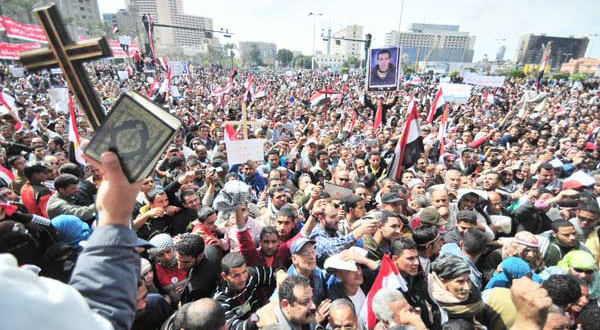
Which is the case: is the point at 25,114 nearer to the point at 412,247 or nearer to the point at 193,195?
the point at 193,195

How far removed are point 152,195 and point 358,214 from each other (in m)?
2.75

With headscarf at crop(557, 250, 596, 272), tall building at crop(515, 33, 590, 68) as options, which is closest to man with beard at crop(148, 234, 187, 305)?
headscarf at crop(557, 250, 596, 272)

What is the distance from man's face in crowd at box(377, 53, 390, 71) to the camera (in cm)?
1026

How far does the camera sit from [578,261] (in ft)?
10.4

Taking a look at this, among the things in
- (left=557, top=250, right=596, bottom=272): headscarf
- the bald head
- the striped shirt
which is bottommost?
the striped shirt

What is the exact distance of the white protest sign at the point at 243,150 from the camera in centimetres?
552

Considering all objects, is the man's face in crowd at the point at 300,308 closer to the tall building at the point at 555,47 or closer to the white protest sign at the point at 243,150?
the white protest sign at the point at 243,150

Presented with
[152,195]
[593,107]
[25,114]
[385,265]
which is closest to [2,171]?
[152,195]

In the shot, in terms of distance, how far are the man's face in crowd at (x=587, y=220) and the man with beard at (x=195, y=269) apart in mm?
4563

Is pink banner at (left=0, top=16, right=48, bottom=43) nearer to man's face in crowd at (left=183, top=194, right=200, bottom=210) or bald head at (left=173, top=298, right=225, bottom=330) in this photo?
man's face in crowd at (left=183, top=194, right=200, bottom=210)

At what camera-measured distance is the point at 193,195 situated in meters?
4.39

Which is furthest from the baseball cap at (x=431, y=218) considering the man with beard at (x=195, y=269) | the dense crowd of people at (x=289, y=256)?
the man with beard at (x=195, y=269)

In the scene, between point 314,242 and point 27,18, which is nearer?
point 314,242

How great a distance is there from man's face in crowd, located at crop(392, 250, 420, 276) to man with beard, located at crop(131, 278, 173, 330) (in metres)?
2.17
